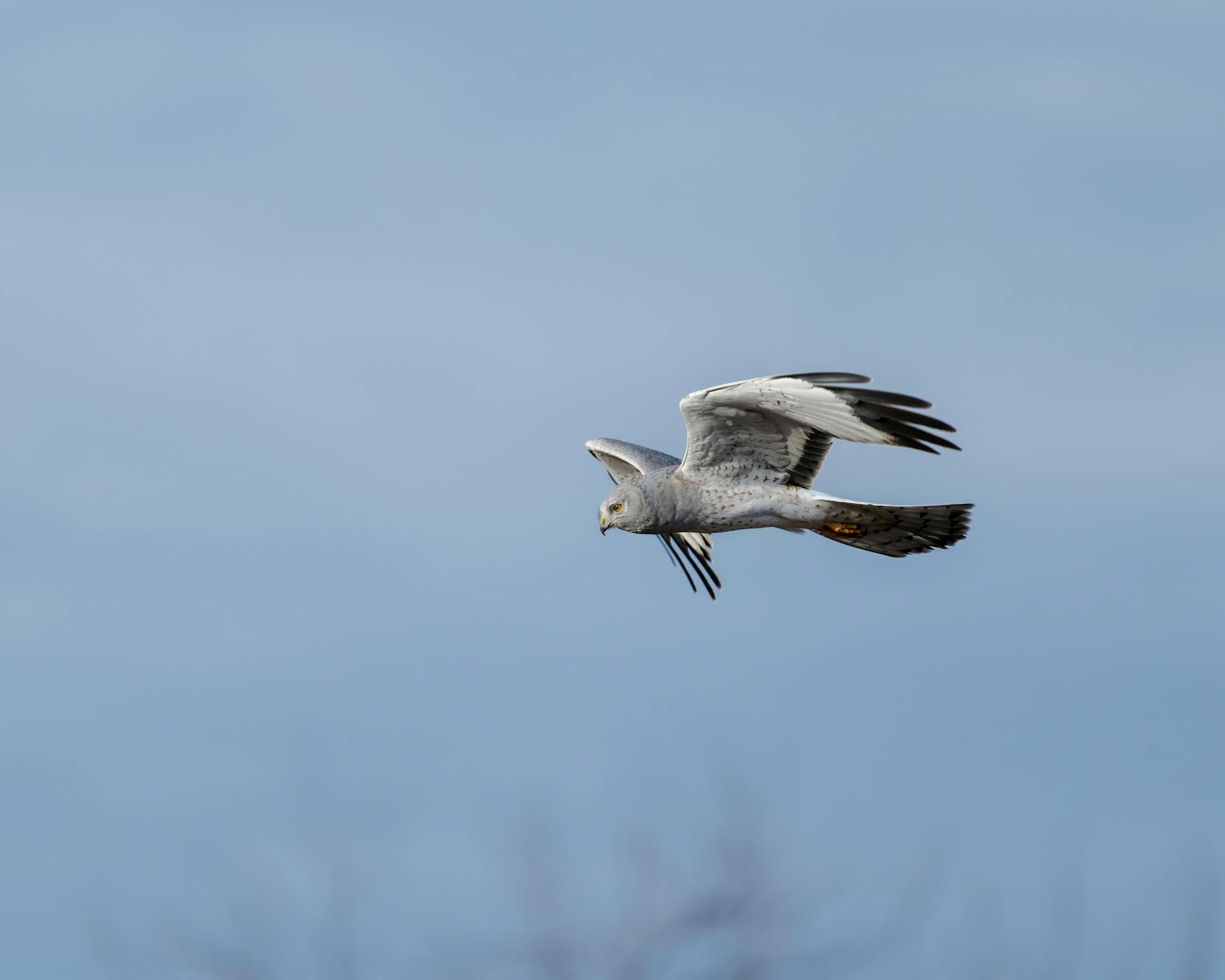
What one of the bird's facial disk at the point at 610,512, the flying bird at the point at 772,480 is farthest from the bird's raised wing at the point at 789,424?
the bird's facial disk at the point at 610,512

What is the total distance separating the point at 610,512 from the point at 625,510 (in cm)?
21

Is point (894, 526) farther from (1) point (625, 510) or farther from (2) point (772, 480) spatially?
(1) point (625, 510)

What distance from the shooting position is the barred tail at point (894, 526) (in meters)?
15.1

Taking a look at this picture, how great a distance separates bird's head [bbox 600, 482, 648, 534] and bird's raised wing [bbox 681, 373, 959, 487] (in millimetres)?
A: 578

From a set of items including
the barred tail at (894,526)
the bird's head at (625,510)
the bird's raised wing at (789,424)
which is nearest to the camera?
the bird's raised wing at (789,424)

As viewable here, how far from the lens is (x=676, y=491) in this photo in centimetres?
1583

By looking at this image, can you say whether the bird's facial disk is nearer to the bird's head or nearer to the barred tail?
the bird's head

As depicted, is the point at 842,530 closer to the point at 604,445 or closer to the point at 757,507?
the point at 757,507

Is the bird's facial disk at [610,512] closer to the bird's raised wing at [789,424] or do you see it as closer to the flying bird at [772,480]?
the flying bird at [772,480]

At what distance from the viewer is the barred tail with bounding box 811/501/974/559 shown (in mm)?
15094

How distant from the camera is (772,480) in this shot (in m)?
15.4

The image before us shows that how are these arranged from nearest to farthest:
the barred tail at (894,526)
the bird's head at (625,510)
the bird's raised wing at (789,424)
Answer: the bird's raised wing at (789,424) < the barred tail at (894,526) < the bird's head at (625,510)

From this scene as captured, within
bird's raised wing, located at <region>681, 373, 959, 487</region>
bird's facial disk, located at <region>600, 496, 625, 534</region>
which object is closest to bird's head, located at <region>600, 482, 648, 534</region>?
bird's facial disk, located at <region>600, 496, 625, 534</region>

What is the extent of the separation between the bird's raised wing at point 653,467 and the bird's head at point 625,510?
21.6 inches
